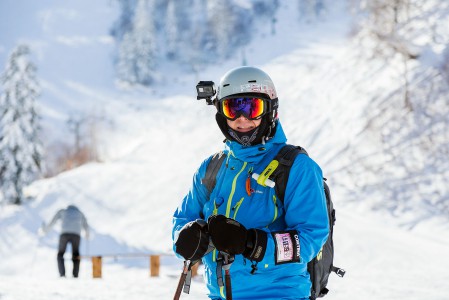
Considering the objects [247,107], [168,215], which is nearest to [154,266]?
[247,107]

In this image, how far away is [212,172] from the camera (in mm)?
3051

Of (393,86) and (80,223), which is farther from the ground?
(393,86)

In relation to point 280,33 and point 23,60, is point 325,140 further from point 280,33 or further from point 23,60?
point 280,33

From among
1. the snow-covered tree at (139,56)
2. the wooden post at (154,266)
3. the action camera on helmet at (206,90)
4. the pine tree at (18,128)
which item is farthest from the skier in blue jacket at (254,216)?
the snow-covered tree at (139,56)

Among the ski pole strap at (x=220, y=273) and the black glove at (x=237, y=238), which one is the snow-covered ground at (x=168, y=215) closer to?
the ski pole strap at (x=220, y=273)

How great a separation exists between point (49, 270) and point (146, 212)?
637 centimetres

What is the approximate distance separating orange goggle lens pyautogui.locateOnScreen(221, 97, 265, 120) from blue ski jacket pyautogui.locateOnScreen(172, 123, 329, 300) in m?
0.19

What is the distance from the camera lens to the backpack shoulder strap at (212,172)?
9.96 ft

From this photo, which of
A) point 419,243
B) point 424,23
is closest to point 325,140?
point 424,23

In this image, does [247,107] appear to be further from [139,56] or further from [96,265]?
[139,56]

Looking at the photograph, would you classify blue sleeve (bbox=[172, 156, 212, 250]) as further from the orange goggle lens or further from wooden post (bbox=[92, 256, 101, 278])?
wooden post (bbox=[92, 256, 101, 278])

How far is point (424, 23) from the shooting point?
27.7 meters

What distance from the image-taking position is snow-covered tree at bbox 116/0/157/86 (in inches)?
2830

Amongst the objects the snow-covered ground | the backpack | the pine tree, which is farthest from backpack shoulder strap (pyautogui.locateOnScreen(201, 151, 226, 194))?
the pine tree
